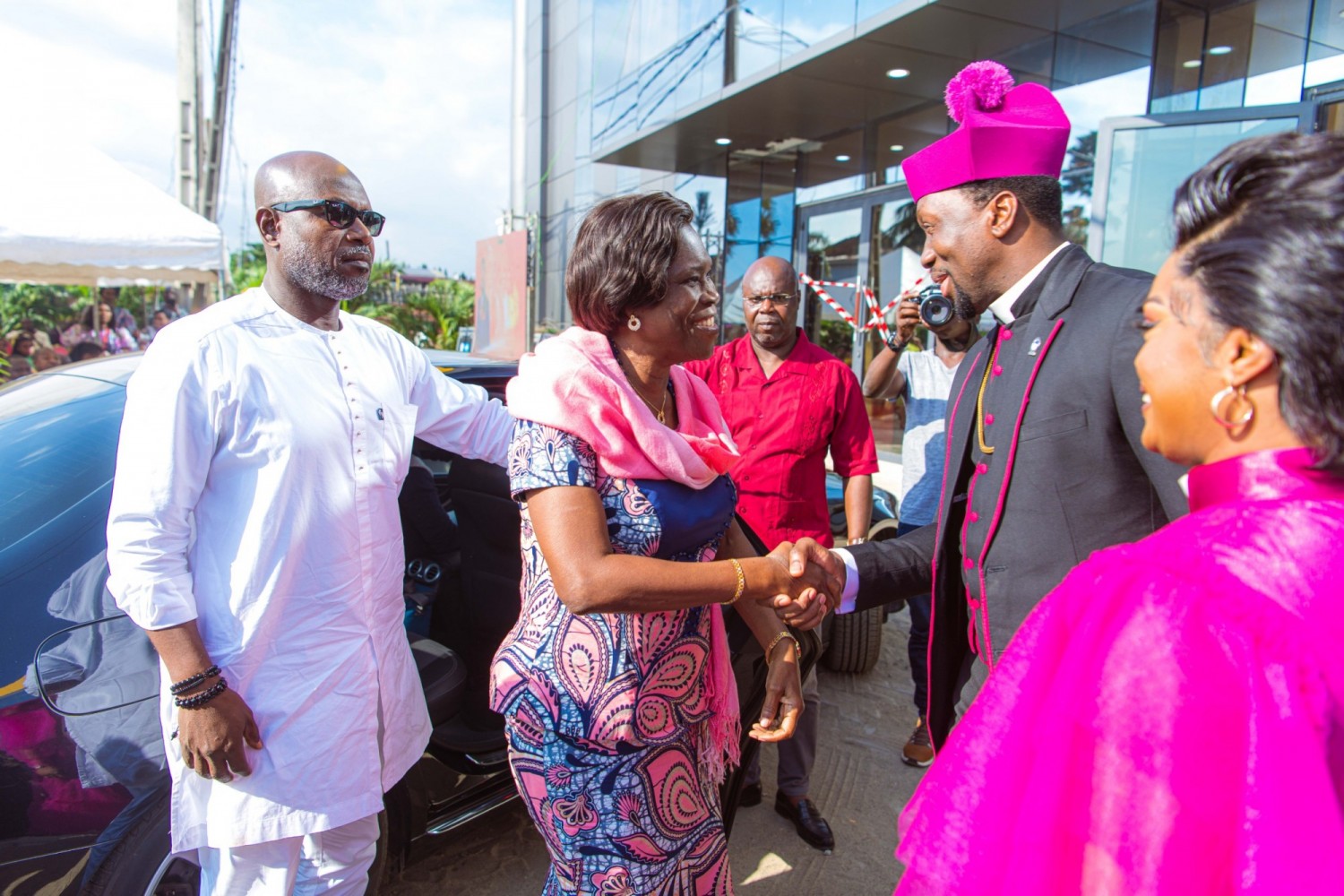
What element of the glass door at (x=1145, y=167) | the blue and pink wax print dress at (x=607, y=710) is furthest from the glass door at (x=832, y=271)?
the blue and pink wax print dress at (x=607, y=710)

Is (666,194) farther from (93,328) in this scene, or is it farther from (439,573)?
(93,328)

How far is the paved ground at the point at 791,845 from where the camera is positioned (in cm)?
273

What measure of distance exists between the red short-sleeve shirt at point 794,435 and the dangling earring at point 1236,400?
2.24 meters

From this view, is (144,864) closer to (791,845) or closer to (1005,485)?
(1005,485)

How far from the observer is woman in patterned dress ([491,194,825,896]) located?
154 cm

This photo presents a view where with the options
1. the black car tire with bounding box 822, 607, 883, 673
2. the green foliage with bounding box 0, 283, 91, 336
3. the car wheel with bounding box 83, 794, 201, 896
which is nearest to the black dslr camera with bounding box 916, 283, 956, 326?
the black car tire with bounding box 822, 607, 883, 673

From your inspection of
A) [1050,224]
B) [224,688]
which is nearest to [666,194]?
[1050,224]

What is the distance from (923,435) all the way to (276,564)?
282 centimetres

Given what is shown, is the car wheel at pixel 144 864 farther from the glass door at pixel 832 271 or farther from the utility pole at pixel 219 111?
the utility pole at pixel 219 111

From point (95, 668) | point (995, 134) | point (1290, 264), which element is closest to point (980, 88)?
point (995, 134)

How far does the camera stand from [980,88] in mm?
1778

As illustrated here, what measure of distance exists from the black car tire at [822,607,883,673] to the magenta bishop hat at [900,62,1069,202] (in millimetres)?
2893

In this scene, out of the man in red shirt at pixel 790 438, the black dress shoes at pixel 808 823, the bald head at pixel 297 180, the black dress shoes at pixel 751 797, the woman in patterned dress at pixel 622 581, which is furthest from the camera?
the black dress shoes at pixel 751 797

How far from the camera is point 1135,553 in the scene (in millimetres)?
928
